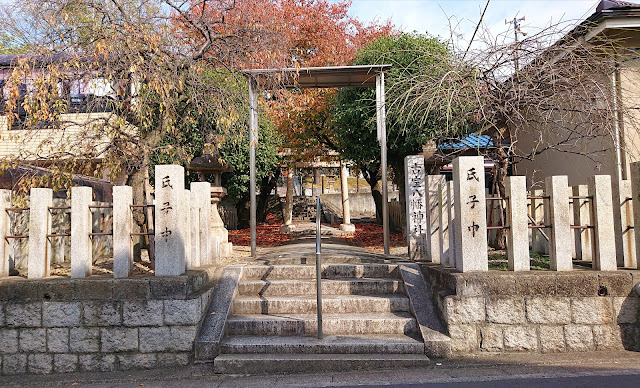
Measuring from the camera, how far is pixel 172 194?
4.83m

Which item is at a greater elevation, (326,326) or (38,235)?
(38,235)

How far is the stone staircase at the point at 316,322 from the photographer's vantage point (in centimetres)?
436

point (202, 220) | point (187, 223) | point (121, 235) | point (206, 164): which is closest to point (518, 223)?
point (187, 223)

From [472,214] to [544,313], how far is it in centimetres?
138

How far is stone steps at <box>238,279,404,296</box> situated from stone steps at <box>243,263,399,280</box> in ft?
0.93

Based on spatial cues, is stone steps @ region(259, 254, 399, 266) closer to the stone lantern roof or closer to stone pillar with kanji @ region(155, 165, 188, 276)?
stone pillar with kanji @ region(155, 165, 188, 276)

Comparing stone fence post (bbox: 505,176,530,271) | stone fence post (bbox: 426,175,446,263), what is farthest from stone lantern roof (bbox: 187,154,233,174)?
stone fence post (bbox: 505,176,530,271)

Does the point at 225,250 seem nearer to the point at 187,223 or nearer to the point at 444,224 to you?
the point at 187,223

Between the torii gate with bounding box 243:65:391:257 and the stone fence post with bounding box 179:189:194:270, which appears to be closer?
the stone fence post with bounding box 179:189:194:270

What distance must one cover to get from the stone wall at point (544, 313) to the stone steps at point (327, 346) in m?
0.58

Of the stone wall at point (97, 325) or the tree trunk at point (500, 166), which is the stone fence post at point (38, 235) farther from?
the tree trunk at point (500, 166)

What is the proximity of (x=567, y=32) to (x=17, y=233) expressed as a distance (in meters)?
7.95

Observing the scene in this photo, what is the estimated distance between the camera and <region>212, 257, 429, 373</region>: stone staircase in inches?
172

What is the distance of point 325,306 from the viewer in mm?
5285
